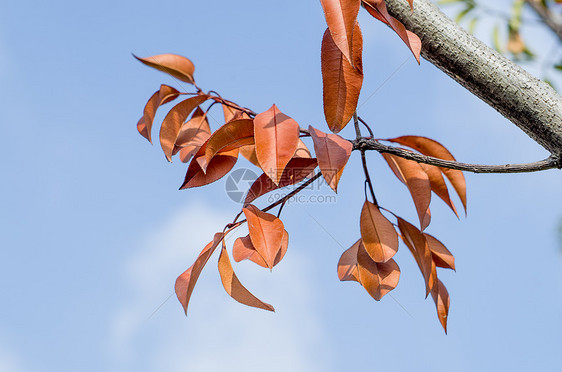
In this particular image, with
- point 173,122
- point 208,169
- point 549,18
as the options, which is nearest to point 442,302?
point 208,169

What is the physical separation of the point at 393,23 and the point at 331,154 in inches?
8.5

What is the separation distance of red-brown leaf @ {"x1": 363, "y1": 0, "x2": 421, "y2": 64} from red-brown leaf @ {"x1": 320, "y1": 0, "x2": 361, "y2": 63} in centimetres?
6

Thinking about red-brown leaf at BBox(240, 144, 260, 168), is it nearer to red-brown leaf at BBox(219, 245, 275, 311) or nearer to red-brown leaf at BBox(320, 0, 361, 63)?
red-brown leaf at BBox(219, 245, 275, 311)

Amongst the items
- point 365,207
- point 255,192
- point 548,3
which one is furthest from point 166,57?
point 548,3

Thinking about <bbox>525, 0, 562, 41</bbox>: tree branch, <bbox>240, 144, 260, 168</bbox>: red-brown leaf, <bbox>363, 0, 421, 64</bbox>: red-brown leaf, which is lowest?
<bbox>240, 144, 260, 168</bbox>: red-brown leaf

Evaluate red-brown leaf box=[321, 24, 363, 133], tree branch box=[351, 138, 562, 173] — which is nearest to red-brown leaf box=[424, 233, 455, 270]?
tree branch box=[351, 138, 562, 173]

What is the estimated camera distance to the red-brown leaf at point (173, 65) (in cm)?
Result: 81

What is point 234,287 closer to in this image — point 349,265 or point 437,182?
point 349,265

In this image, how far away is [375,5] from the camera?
0.77 m

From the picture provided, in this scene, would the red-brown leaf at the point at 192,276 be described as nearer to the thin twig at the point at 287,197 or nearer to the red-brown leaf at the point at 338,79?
the thin twig at the point at 287,197

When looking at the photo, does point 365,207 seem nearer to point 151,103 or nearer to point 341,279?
point 341,279

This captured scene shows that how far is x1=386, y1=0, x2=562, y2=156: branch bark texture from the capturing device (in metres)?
0.82

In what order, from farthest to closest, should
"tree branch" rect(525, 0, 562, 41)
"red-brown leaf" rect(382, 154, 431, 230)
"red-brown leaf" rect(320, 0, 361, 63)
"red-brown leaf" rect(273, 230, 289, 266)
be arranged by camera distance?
"tree branch" rect(525, 0, 562, 41) < "red-brown leaf" rect(382, 154, 431, 230) < "red-brown leaf" rect(273, 230, 289, 266) < "red-brown leaf" rect(320, 0, 361, 63)

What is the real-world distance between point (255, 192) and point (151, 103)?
28 cm
